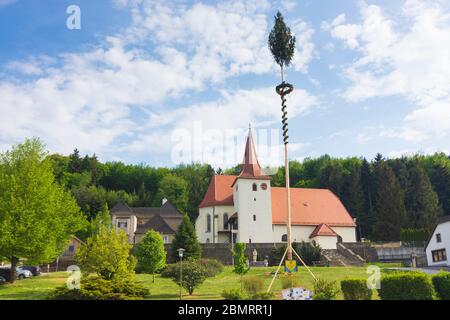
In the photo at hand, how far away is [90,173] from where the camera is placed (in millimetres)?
104000

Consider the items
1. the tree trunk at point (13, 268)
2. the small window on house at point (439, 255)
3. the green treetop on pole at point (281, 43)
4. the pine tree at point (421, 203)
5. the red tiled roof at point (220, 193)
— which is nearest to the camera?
the green treetop on pole at point (281, 43)

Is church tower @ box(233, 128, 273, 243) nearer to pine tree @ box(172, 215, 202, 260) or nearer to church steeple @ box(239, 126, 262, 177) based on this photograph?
church steeple @ box(239, 126, 262, 177)

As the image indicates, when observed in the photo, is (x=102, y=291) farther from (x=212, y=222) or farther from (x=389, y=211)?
(x=389, y=211)

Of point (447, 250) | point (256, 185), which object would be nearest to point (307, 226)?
point (256, 185)

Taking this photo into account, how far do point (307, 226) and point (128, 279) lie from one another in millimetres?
36146

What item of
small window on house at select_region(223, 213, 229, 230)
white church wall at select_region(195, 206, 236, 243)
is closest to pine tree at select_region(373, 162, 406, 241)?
white church wall at select_region(195, 206, 236, 243)

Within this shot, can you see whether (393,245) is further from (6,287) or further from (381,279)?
(6,287)

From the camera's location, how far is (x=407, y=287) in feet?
61.1

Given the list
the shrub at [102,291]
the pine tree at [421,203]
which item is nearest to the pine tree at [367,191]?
the pine tree at [421,203]

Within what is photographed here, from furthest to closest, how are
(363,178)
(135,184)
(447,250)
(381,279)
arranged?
(135,184)
(363,178)
(447,250)
(381,279)

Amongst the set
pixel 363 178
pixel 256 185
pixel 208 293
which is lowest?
pixel 208 293

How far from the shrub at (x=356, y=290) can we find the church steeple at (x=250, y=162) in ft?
119

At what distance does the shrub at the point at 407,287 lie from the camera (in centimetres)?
1847

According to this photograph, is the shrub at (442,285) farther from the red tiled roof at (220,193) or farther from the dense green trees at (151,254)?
the red tiled roof at (220,193)
